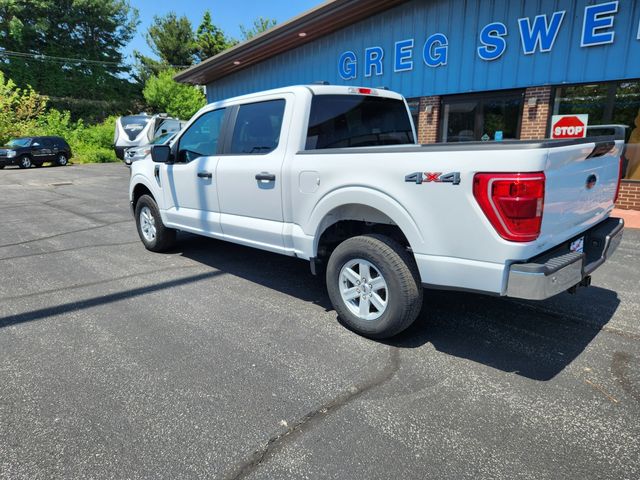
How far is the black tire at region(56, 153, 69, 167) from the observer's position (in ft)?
75.8

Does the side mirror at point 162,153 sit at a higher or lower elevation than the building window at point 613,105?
lower

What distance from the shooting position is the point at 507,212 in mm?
2498

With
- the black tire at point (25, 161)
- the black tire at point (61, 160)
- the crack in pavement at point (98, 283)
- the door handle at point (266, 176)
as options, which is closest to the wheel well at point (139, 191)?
the crack in pavement at point (98, 283)

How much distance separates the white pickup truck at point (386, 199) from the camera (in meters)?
2.54

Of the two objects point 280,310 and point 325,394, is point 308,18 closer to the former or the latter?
point 280,310

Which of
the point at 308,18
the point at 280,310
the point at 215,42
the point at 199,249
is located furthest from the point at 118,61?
the point at 280,310

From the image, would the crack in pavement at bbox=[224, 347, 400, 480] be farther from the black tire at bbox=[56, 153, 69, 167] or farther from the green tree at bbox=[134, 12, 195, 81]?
the green tree at bbox=[134, 12, 195, 81]

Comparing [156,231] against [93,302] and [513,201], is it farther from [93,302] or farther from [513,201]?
[513,201]

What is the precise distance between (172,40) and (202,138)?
47.1 meters

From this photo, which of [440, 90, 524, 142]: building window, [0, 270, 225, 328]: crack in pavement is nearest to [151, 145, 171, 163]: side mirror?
[0, 270, 225, 328]: crack in pavement

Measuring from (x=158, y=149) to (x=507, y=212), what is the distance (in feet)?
13.1

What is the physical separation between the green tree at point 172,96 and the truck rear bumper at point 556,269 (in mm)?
34766

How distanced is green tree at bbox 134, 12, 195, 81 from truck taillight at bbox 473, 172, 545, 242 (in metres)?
48.7

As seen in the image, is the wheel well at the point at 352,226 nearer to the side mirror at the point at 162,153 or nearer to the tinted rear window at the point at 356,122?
the tinted rear window at the point at 356,122
